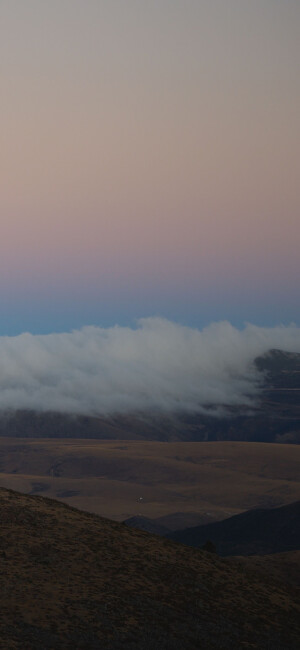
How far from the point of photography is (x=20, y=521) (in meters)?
48.1

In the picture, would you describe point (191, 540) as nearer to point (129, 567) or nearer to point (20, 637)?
point (129, 567)

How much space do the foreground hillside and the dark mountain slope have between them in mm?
88806

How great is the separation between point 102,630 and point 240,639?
785 centimetres

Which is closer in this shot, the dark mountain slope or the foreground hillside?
the foreground hillside

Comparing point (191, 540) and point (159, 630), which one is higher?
point (159, 630)

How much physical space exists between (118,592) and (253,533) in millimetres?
120306

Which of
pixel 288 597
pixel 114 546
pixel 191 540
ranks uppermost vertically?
pixel 114 546

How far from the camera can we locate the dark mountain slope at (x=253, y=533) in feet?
461

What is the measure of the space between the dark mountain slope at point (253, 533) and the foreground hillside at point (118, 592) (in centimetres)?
8881

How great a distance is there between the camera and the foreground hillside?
3475 centimetres

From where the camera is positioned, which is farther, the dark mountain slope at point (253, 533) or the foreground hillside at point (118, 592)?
the dark mountain slope at point (253, 533)

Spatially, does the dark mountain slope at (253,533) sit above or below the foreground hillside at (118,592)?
below

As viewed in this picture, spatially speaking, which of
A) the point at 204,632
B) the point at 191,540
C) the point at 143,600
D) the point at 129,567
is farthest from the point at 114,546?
the point at 191,540

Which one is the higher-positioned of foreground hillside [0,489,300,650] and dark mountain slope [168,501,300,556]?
foreground hillside [0,489,300,650]
